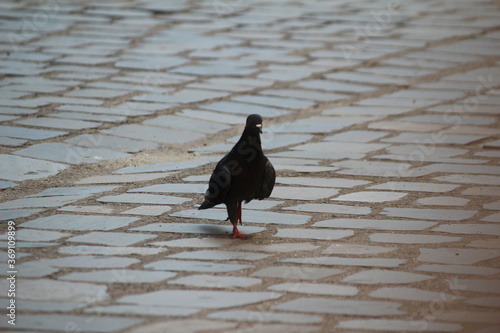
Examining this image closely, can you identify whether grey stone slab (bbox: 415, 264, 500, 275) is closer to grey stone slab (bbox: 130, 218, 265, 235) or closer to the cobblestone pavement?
the cobblestone pavement

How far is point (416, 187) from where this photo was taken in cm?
541

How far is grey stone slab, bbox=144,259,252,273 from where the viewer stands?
3969 mm

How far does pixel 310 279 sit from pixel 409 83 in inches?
188

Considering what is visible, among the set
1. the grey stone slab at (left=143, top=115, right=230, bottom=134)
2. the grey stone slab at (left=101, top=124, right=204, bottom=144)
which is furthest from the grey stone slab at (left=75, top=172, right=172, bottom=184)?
the grey stone slab at (left=143, top=115, right=230, bottom=134)

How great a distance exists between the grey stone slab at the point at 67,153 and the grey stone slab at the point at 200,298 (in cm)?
240

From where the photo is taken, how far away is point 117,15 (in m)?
11.4

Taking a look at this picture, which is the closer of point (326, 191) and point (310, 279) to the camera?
point (310, 279)

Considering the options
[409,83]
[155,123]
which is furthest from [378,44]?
[155,123]

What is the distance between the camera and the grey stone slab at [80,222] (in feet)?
15.0

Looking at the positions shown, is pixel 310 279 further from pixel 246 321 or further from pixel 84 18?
pixel 84 18

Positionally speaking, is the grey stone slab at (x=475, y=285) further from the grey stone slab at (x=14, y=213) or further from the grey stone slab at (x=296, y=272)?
the grey stone slab at (x=14, y=213)

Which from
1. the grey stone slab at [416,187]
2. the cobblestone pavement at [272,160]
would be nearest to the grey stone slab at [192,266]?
the cobblestone pavement at [272,160]

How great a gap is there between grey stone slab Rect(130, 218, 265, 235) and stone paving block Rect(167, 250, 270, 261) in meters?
0.34

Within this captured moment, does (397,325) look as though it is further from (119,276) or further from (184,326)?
(119,276)
